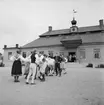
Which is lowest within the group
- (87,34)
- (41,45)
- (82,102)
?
(82,102)

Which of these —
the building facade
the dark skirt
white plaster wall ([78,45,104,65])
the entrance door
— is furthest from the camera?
the entrance door

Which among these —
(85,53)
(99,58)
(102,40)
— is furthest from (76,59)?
(102,40)

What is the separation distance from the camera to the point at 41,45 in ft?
106

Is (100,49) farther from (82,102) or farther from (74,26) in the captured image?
(82,102)

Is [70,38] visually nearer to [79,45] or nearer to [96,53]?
[79,45]

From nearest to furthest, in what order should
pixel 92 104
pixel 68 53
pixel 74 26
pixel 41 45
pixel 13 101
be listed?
pixel 92 104, pixel 13 101, pixel 68 53, pixel 41 45, pixel 74 26

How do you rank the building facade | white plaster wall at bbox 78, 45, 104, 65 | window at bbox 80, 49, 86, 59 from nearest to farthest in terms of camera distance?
white plaster wall at bbox 78, 45, 104, 65
the building facade
window at bbox 80, 49, 86, 59

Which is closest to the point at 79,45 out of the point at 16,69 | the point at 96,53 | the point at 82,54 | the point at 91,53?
the point at 82,54

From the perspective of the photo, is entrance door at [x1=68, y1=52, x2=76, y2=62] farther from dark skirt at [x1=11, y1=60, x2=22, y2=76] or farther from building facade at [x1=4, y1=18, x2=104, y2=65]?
dark skirt at [x1=11, y1=60, x2=22, y2=76]

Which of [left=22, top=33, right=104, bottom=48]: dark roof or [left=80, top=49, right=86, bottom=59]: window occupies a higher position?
[left=22, top=33, right=104, bottom=48]: dark roof

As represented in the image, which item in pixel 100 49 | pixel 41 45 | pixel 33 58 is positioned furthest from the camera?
pixel 41 45

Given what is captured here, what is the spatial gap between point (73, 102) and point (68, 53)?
1028 inches

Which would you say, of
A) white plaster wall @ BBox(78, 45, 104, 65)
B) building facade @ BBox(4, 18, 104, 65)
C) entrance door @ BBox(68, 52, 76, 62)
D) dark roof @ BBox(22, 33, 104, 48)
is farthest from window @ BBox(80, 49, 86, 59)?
dark roof @ BBox(22, 33, 104, 48)

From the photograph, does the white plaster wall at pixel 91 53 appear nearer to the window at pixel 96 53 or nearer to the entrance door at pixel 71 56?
the window at pixel 96 53
